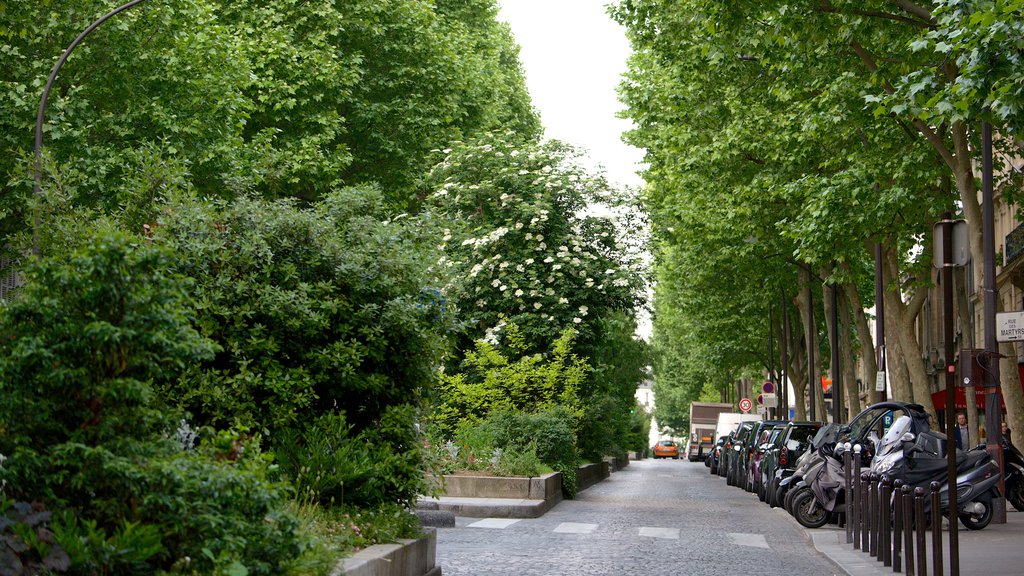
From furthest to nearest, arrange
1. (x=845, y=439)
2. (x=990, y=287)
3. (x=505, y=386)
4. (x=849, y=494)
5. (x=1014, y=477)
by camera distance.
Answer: (x=505, y=386) → (x=1014, y=477) → (x=990, y=287) → (x=845, y=439) → (x=849, y=494)

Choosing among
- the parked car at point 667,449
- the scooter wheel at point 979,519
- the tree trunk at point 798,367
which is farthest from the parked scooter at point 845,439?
the parked car at point 667,449

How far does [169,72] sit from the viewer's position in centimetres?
3016

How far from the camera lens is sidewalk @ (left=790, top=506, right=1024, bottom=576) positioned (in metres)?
13.5

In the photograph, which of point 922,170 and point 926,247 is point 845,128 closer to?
point 922,170

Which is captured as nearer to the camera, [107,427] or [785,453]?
[107,427]

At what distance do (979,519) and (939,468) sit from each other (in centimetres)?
126

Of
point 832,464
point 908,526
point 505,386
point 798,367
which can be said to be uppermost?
point 798,367

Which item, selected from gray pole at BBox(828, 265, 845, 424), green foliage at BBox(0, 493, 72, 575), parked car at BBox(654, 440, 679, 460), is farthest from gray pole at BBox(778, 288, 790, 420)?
parked car at BBox(654, 440, 679, 460)

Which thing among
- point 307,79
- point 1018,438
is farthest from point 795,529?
point 307,79

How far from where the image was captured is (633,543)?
659 inches

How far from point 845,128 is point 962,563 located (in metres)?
13.8

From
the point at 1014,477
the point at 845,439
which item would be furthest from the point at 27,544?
the point at 1014,477

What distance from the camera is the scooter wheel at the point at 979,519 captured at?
19.3 meters

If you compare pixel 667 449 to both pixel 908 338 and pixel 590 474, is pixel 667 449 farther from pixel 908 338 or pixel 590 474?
pixel 908 338
